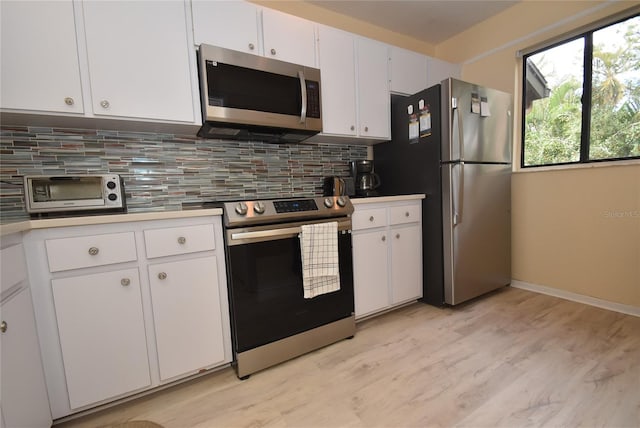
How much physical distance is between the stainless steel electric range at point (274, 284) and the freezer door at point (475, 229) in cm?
89

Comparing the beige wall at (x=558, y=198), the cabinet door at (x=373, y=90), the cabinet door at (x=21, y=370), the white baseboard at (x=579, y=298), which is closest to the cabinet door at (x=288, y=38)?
the cabinet door at (x=373, y=90)

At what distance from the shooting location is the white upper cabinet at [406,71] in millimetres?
2309

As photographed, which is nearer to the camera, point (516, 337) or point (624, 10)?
point (516, 337)

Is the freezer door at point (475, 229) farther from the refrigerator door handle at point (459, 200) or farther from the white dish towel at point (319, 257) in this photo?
the white dish towel at point (319, 257)

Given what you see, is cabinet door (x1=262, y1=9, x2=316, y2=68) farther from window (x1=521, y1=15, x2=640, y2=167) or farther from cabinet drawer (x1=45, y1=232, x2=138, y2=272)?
window (x1=521, y1=15, x2=640, y2=167)

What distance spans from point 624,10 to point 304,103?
7.43ft

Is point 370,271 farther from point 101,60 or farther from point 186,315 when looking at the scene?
point 101,60

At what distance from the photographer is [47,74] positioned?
1.26 m

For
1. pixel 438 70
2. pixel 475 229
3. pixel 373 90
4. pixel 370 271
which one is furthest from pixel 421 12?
pixel 370 271

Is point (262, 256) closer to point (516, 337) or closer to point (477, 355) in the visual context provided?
point (477, 355)

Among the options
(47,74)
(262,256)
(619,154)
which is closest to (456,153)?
(619,154)

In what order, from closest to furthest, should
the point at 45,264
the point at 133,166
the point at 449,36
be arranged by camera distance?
the point at 45,264, the point at 133,166, the point at 449,36

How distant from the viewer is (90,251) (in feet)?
3.81

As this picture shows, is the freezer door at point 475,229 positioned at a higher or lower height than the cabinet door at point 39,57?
lower
